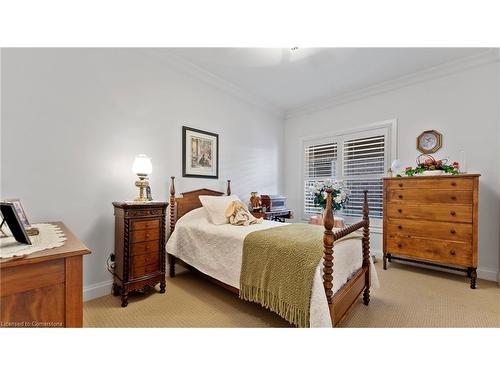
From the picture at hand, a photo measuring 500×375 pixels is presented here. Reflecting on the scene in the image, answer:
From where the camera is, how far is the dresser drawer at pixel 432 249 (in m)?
2.54

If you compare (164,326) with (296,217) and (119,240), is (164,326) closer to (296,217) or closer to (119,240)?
(119,240)

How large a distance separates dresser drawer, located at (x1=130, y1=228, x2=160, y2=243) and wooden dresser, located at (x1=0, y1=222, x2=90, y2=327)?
109cm

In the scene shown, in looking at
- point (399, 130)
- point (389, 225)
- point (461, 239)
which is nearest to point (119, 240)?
point (389, 225)

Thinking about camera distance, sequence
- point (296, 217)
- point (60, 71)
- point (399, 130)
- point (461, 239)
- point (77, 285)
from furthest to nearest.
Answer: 1. point (296, 217)
2. point (399, 130)
3. point (461, 239)
4. point (60, 71)
5. point (77, 285)

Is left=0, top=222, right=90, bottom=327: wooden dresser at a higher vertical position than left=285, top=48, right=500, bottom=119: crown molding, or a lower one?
lower

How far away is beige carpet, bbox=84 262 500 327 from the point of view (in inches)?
73.1

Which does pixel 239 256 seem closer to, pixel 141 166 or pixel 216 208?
pixel 216 208

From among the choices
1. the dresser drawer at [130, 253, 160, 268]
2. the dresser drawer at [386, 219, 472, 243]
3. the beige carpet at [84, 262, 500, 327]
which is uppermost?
the dresser drawer at [386, 219, 472, 243]

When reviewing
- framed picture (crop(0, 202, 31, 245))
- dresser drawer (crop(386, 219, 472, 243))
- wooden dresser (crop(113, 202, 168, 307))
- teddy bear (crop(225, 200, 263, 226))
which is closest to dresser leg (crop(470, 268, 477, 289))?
dresser drawer (crop(386, 219, 472, 243))

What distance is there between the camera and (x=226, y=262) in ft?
6.93

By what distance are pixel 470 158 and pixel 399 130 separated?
35.8 inches

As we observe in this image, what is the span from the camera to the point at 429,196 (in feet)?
9.09

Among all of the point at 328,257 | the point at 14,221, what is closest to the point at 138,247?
the point at 14,221

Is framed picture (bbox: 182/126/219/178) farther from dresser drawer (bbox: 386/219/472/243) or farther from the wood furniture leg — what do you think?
dresser drawer (bbox: 386/219/472/243)
